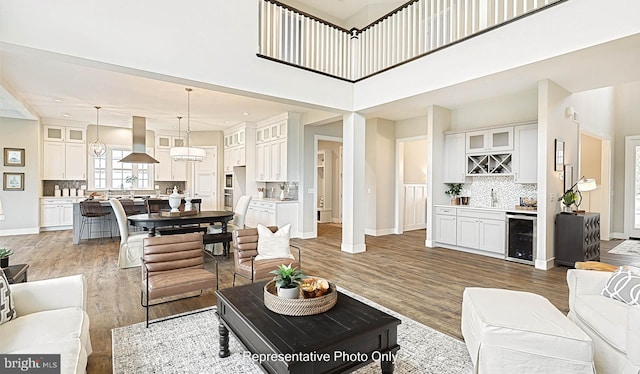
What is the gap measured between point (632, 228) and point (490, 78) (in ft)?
23.1

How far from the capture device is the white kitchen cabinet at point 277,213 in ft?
23.9

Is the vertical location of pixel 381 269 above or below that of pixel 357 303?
below

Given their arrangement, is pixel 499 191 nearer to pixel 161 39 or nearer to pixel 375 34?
pixel 375 34

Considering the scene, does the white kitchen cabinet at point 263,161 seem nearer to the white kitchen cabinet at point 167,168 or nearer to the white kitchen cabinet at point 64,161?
the white kitchen cabinet at point 167,168

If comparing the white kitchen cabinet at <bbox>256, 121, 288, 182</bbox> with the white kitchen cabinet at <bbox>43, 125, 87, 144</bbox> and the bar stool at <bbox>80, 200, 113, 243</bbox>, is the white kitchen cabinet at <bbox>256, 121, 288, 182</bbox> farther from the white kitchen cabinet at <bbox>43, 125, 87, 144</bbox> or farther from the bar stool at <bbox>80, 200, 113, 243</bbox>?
the white kitchen cabinet at <bbox>43, 125, 87, 144</bbox>

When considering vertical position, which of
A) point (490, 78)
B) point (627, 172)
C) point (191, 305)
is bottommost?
point (191, 305)

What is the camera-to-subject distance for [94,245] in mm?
6457

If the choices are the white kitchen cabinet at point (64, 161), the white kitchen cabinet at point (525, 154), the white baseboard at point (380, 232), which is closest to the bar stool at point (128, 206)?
the white kitchen cabinet at point (64, 161)

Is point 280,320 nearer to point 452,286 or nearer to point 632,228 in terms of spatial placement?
point 452,286

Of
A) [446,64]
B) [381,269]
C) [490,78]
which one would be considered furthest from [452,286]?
[446,64]

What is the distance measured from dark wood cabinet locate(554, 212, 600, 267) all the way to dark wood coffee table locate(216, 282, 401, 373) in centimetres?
451

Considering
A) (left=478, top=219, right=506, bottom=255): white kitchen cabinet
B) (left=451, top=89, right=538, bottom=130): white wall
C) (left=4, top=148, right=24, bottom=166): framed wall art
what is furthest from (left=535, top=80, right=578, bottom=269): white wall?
(left=4, top=148, right=24, bottom=166): framed wall art

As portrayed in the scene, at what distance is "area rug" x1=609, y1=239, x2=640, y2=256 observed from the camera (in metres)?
6.16

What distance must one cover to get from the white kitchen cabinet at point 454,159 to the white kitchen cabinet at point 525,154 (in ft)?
3.23
